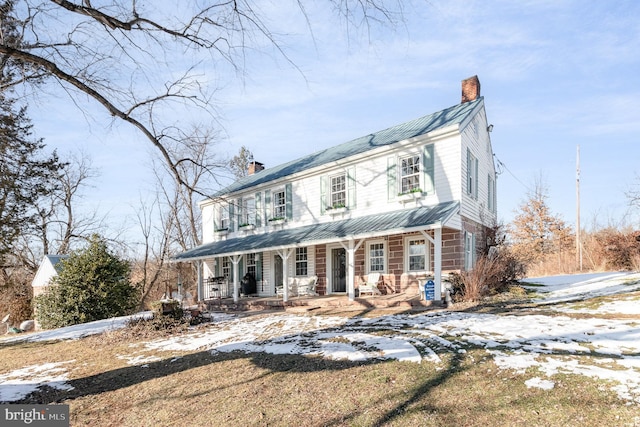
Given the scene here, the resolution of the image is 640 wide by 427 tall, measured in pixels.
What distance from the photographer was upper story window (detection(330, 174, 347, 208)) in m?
14.9

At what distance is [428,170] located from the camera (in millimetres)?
12500

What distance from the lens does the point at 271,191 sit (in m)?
17.7

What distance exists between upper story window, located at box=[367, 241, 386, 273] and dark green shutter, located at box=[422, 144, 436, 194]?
2655 mm

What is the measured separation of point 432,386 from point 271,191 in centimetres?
1389

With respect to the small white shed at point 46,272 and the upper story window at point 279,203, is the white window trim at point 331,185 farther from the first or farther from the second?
the small white shed at point 46,272

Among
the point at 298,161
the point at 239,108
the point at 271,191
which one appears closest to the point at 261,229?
the point at 271,191

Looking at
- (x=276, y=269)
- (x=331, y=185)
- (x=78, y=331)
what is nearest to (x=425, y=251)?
(x=331, y=185)

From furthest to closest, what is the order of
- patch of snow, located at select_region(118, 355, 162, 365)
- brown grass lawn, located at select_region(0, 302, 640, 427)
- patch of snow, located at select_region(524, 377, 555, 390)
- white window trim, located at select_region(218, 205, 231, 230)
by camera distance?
white window trim, located at select_region(218, 205, 231, 230)
patch of snow, located at select_region(118, 355, 162, 365)
patch of snow, located at select_region(524, 377, 555, 390)
brown grass lawn, located at select_region(0, 302, 640, 427)

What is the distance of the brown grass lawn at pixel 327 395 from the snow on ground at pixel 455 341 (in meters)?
0.26

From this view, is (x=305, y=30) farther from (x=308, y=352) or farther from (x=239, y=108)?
(x=308, y=352)

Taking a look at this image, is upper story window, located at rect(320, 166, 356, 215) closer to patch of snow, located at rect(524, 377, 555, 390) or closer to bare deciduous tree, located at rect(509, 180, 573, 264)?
patch of snow, located at rect(524, 377, 555, 390)

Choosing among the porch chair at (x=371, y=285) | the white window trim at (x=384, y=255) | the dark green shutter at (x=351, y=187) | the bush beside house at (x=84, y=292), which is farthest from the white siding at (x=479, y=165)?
the bush beside house at (x=84, y=292)

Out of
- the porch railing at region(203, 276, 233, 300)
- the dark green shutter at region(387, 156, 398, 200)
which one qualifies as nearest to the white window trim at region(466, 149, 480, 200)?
the dark green shutter at region(387, 156, 398, 200)

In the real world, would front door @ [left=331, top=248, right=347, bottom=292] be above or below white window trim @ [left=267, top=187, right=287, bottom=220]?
below
